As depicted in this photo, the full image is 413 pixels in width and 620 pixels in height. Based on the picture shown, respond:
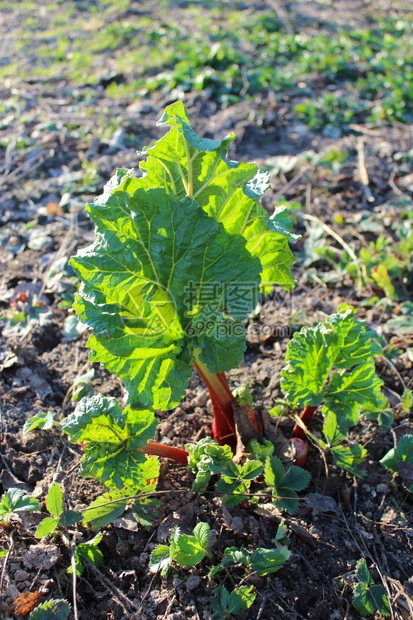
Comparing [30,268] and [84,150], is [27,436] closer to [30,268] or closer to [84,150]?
[30,268]

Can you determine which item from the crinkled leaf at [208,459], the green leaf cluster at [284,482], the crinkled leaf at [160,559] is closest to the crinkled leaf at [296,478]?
the green leaf cluster at [284,482]

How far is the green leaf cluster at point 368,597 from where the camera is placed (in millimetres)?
1845

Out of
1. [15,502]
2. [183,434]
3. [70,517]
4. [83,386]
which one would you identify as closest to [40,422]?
[83,386]

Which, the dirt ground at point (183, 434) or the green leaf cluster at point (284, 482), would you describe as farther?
the green leaf cluster at point (284, 482)

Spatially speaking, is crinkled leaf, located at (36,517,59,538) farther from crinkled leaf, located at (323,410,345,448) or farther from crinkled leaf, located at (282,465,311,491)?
crinkled leaf, located at (323,410,345,448)

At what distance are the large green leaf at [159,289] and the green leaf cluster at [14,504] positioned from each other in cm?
67

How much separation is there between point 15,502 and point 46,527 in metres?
0.18

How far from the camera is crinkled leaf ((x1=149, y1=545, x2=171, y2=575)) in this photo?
6.25 feet

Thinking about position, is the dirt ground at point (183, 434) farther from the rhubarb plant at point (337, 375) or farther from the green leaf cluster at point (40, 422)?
the rhubarb plant at point (337, 375)

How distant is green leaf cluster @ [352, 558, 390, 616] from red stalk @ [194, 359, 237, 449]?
0.76 meters

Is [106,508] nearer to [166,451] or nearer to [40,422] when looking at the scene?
[166,451]

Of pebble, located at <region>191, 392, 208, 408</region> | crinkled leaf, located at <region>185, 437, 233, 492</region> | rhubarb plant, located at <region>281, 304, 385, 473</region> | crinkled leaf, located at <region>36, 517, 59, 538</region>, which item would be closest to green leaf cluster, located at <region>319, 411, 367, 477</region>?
rhubarb plant, located at <region>281, 304, 385, 473</region>

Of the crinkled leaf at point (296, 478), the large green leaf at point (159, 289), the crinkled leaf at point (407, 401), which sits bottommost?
the crinkled leaf at point (407, 401)

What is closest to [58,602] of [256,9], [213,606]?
[213,606]
